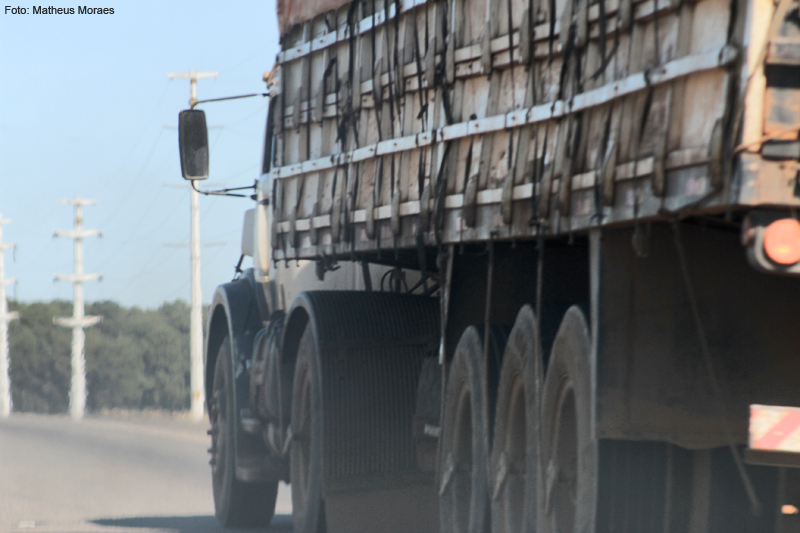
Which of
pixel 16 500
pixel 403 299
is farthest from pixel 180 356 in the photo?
pixel 403 299

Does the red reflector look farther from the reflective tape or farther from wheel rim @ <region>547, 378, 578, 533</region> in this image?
wheel rim @ <region>547, 378, 578, 533</region>

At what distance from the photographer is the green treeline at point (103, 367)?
85.7 metres

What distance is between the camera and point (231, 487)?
11.8 meters

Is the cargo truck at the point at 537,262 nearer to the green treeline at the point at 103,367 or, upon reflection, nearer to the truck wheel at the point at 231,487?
the truck wheel at the point at 231,487

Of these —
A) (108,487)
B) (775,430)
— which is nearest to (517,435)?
(775,430)

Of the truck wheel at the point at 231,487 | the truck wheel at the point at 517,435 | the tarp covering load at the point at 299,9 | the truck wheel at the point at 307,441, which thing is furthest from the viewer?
the truck wheel at the point at 231,487

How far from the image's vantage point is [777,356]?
542 cm

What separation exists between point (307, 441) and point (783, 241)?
5.35 meters

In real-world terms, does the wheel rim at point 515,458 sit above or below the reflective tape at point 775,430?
below

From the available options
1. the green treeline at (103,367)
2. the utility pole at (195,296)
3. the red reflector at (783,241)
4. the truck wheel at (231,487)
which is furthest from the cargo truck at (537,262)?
the green treeline at (103,367)

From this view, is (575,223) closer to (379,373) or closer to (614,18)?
(614,18)

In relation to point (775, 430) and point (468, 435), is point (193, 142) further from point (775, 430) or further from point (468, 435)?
point (775, 430)

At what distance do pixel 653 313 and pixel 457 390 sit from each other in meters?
2.16

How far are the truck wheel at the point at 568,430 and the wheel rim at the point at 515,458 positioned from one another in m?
0.52
